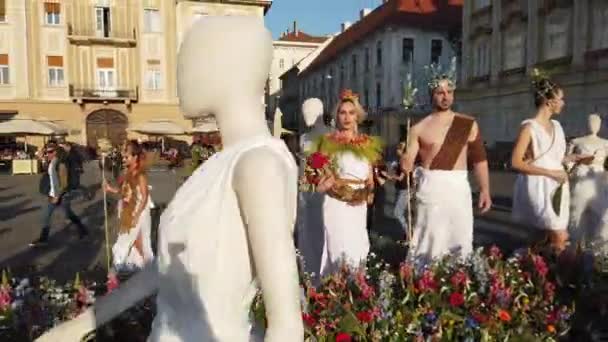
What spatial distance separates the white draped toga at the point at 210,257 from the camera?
1195mm

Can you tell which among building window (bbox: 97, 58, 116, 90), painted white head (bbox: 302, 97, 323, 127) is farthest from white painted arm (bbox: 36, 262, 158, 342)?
building window (bbox: 97, 58, 116, 90)

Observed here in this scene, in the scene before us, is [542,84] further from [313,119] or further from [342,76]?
[342,76]

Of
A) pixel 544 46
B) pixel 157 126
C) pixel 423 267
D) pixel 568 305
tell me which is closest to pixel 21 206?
pixel 423 267

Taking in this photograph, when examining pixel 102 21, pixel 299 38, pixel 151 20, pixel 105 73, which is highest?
pixel 299 38

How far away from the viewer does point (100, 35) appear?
3591 centimetres

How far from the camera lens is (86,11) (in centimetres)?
3547

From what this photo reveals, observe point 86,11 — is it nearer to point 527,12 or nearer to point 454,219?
point 527,12

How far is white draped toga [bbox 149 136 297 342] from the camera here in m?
1.20

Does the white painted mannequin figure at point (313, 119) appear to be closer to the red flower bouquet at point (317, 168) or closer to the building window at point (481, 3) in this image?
the red flower bouquet at point (317, 168)

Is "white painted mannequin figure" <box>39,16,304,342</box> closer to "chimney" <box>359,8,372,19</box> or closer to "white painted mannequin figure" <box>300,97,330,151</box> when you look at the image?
"white painted mannequin figure" <box>300,97,330,151</box>

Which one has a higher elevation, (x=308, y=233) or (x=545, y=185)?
(x=545, y=185)

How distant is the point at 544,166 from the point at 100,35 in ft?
119

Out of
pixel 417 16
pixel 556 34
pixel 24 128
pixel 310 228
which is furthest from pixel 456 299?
pixel 417 16

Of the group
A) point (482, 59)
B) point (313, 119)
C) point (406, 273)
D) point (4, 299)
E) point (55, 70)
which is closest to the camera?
point (4, 299)
